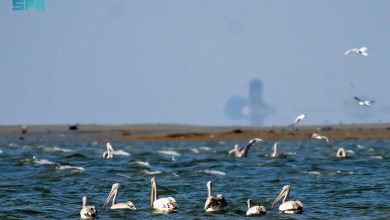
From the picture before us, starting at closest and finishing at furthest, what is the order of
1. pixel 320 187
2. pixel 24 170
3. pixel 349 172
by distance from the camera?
pixel 320 187 < pixel 349 172 < pixel 24 170

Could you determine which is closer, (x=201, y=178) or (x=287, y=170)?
(x=201, y=178)

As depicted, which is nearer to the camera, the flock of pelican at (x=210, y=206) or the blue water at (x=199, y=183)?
the flock of pelican at (x=210, y=206)

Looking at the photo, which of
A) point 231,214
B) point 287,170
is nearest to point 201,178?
point 287,170

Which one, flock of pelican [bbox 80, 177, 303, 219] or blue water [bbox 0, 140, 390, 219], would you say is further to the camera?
blue water [bbox 0, 140, 390, 219]

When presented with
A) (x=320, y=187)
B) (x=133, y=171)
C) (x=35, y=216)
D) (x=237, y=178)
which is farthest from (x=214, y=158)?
(x=35, y=216)

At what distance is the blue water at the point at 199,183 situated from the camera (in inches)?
1284

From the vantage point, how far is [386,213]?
31.4m

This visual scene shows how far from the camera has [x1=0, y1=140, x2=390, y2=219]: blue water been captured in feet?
107

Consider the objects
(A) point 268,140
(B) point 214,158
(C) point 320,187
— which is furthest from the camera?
(A) point 268,140

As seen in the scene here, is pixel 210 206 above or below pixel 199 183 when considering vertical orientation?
below

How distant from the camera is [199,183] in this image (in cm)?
4234

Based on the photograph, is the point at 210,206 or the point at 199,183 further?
the point at 199,183

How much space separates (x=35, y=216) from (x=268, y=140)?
63547mm

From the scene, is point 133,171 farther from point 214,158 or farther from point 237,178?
point 214,158
